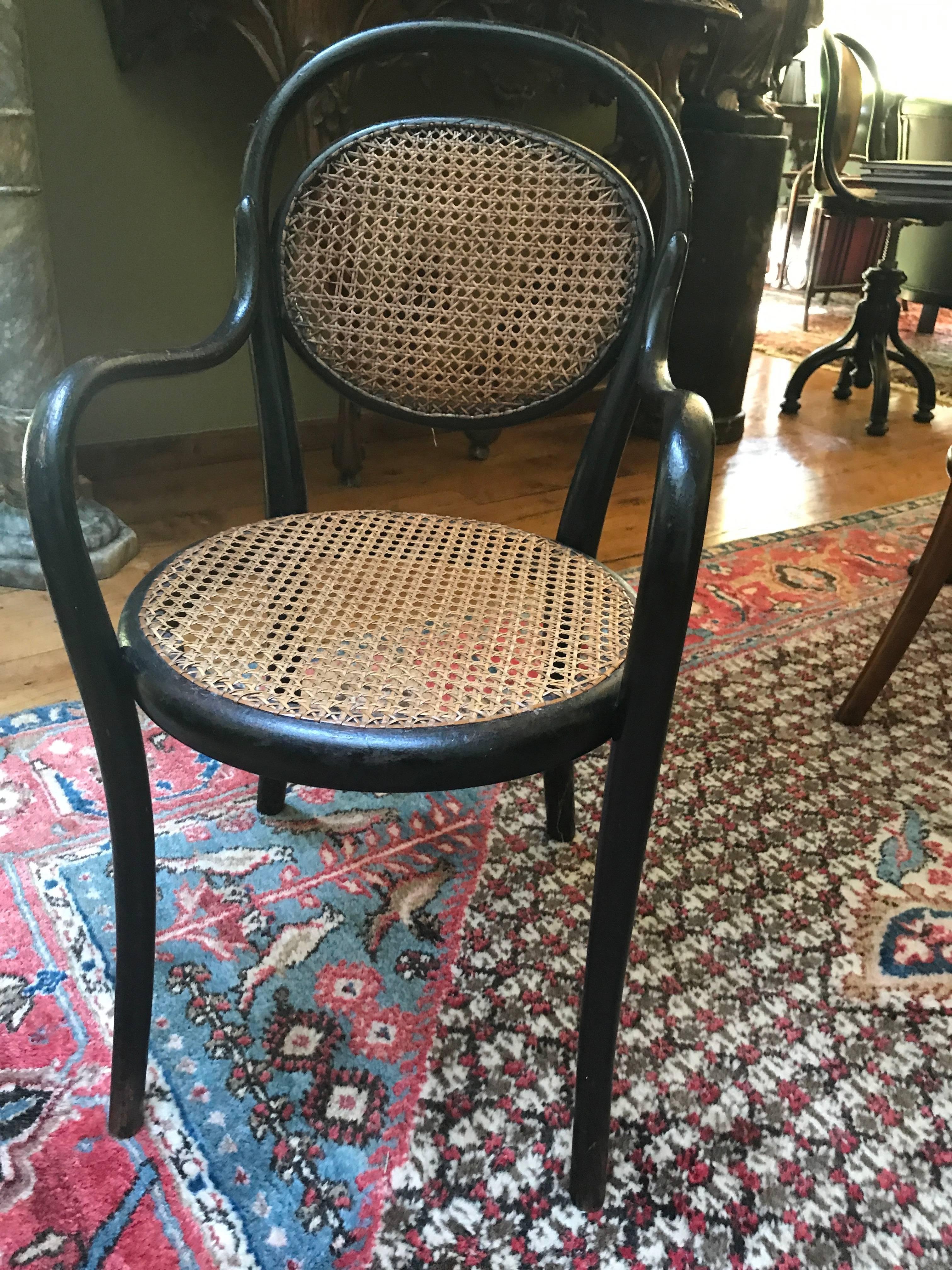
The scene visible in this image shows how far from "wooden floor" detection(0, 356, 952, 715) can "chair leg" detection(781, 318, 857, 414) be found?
0.30 ft

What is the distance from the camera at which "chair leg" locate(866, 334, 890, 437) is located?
2.75 m

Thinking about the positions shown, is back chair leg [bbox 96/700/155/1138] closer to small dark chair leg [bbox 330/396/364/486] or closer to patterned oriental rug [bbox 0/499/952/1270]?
patterned oriental rug [bbox 0/499/952/1270]

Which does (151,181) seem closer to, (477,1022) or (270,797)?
(270,797)

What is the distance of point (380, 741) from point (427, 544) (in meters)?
0.32

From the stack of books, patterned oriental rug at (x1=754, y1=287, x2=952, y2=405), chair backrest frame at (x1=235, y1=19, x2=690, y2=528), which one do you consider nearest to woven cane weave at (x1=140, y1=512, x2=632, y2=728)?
chair backrest frame at (x1=235, y1=19, x2=690, y2=528)

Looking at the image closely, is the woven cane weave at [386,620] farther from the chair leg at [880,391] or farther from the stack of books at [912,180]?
the chair leg at [880,391]

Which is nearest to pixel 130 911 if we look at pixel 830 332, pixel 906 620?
pixel 906 620

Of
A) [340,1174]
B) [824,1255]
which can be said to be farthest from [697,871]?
[340,1174]

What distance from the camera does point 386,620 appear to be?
2.42ft

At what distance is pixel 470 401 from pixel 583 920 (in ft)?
1.84

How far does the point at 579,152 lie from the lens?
0.85 m

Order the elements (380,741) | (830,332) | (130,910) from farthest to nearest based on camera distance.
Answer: (830,332) < (130,910) < (380,741)

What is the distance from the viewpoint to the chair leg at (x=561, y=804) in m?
1.05

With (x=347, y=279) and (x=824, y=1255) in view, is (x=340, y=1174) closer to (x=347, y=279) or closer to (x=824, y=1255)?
(x=824, y=1255)
